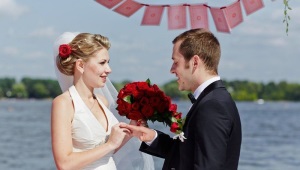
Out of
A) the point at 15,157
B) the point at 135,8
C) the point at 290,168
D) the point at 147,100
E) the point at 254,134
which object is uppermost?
the point at 135,8

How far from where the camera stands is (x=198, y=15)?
4.95 meters

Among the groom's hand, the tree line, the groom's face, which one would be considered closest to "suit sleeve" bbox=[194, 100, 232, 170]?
the groom's face

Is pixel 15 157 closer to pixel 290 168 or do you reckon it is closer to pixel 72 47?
pixel 290 168

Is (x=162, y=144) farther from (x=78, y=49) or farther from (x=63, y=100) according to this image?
(x=78, y=49)

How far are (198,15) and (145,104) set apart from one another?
3.91 feet

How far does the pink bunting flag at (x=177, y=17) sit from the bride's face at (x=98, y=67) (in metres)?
0.97

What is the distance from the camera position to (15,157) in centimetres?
2445

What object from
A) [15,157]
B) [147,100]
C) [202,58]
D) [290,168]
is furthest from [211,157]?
[15,157]

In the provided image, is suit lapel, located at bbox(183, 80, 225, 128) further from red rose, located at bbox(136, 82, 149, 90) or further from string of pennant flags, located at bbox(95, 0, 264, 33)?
string of pennant flags, located at bbox(95, 0, 264, 33)

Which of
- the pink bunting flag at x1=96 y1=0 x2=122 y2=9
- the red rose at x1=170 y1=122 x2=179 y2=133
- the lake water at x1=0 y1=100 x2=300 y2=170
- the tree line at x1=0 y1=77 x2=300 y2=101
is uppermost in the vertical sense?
the pink bunting flag at x1=96 y1=0 x2=122 y2=9

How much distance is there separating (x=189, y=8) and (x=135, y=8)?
0.43m

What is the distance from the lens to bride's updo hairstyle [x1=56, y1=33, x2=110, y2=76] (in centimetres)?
418

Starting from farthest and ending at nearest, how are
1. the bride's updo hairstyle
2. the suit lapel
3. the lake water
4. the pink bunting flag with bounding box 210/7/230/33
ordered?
1. the lake water
2. the pink bunting flag with bounding box 210/7/230/33
3. the bride's updo hairstyle
4. the suit lapel

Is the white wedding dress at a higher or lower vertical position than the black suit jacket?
lower
